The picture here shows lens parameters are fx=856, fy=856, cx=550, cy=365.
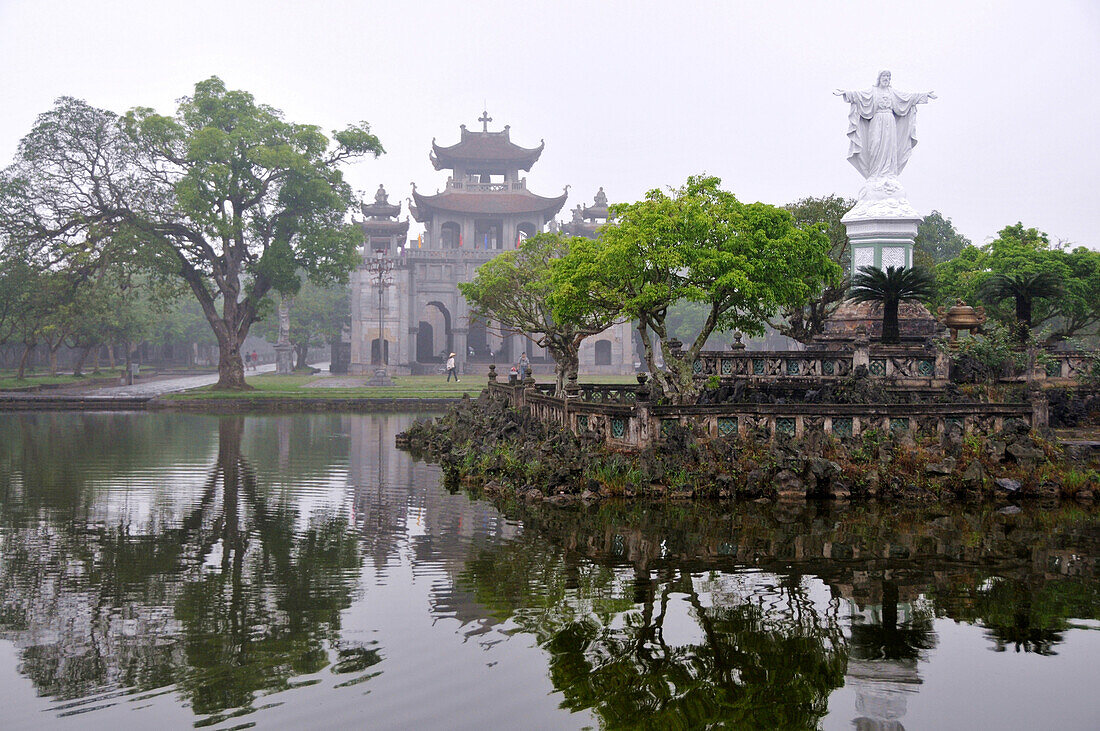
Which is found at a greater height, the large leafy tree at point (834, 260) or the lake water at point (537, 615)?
the large leafy tree at point (834, 260)

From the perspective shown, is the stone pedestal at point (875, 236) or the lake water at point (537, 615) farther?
the stone pedestal at point (875, 236)

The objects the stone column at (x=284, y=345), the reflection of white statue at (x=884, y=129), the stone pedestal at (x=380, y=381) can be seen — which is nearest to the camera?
the reflection of white statue at (x=884, y=129)

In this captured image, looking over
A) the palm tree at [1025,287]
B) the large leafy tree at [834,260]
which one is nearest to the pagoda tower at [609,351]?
the large leafy tree at [834,260]

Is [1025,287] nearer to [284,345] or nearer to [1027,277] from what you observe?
[1027,277]

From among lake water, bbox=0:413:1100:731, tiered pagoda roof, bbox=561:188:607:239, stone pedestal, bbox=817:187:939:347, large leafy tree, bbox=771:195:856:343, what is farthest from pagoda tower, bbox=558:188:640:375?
lake water, bbox=0:413:1100:731

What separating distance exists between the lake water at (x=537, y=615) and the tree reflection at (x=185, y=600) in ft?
0.12

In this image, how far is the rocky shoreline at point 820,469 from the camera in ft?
49.8

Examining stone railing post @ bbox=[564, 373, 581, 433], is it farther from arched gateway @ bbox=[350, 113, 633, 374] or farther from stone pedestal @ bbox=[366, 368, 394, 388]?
arched gateway @ bbox=[350, 113, 633, 374]

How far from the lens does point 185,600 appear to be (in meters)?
9.07

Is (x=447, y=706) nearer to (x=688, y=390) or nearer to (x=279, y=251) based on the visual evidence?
(x=688, y=390)

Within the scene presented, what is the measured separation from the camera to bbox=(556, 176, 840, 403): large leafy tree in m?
17.8

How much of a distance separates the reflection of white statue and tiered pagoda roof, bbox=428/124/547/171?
4592cm

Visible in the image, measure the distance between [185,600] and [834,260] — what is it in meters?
24.3

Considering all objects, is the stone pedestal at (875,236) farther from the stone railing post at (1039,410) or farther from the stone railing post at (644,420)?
the stone railing post at (644,420)
